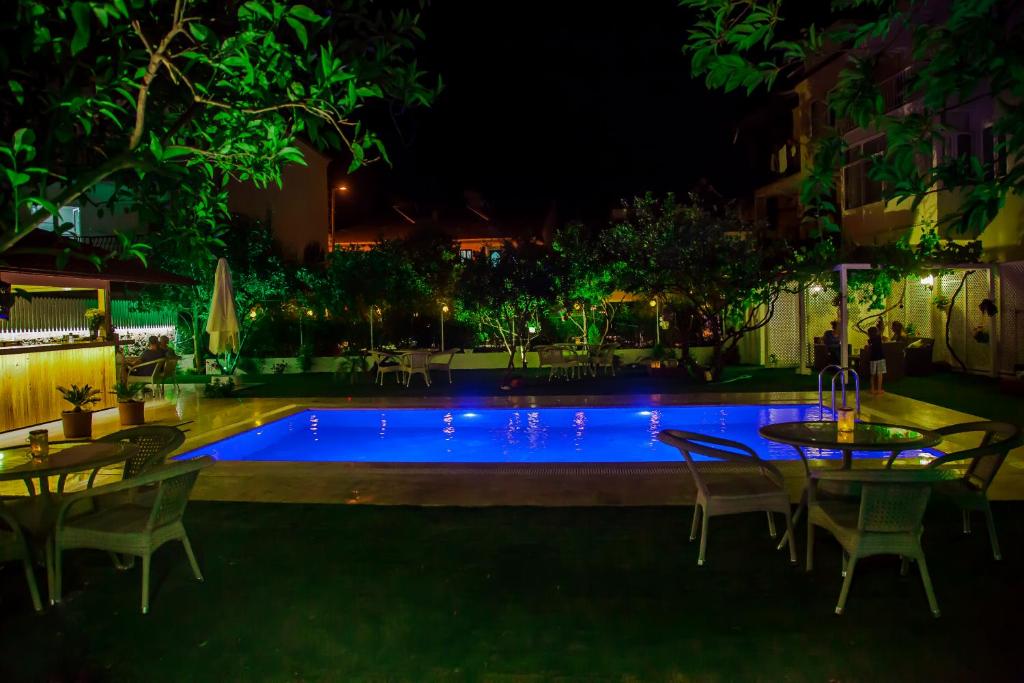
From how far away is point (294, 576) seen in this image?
4.23m

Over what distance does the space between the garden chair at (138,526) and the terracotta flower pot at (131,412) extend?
6.67 m

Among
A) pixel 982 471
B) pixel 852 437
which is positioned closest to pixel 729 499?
pixel 852 437

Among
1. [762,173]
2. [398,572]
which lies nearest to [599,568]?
[398,572]

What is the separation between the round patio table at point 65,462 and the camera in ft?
13.4

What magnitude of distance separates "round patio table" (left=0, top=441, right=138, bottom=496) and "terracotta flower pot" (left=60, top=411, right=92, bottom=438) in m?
4.34

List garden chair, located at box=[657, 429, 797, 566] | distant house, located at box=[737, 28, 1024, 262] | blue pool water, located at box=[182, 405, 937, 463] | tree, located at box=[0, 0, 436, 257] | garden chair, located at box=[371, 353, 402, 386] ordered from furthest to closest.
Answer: garden chair, located at box=[371, 353, 402, 386] < distant house, located at box=[737, 28, 1024, 262] < blue pool water, located at box=[182, 405, 937, 463] < garden chair, located at box=[657, 429, 797, 566] < tree, located at box=[0, 0, 436, 257]

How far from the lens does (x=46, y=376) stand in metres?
10.0

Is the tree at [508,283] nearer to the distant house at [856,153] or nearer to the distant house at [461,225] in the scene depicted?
the distant house at [856,153]

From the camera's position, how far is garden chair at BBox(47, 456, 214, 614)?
3.71 metres

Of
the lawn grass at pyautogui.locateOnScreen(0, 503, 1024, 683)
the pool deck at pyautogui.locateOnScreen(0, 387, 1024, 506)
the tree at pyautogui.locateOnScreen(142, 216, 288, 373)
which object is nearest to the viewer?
the lawn grass at pyautogui.locateOnScreen(0, 503, 1024, 683)

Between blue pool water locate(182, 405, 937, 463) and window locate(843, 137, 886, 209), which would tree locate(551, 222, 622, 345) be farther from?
window locate(843, 137, 886, 209)

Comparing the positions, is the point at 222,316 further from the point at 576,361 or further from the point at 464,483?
the point at 464,483

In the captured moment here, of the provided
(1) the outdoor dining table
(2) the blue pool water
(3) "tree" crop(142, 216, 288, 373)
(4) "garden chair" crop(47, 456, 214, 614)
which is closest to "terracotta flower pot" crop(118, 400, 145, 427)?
(2) the blue pool water

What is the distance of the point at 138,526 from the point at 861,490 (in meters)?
3.88
